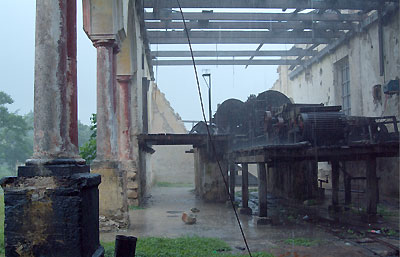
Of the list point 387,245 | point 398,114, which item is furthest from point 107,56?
point 398,114

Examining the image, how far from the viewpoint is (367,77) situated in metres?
14.0

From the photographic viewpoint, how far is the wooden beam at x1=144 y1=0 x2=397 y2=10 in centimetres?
1238

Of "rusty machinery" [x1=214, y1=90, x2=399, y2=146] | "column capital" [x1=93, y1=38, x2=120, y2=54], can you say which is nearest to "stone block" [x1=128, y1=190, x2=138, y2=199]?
"rusty machinery" [x1=214, y1=90, x2=399, y2=146]

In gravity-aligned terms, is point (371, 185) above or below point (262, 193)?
above

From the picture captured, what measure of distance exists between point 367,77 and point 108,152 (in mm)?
9759

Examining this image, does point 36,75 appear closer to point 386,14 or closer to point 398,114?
point 398,114

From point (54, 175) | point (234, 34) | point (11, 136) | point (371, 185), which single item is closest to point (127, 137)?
point (234, 34)

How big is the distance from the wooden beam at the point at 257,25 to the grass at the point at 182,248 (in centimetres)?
905

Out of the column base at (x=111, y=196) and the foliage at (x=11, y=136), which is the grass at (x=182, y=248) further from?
the foliage at (x=11, y=136)

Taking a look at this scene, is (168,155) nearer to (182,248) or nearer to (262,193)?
(262,193)

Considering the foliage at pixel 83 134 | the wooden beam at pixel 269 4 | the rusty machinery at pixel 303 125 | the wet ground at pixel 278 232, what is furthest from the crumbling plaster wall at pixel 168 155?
the foliage at pixel 83 134

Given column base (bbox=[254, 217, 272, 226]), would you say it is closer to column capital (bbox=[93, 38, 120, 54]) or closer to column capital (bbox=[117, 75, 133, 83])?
column capital (bbox=[93, 38, 120, 54])

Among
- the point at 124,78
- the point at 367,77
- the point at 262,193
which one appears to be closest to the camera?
the point at 262,193

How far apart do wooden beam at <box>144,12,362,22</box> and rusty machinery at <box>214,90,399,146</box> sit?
8.33ft
